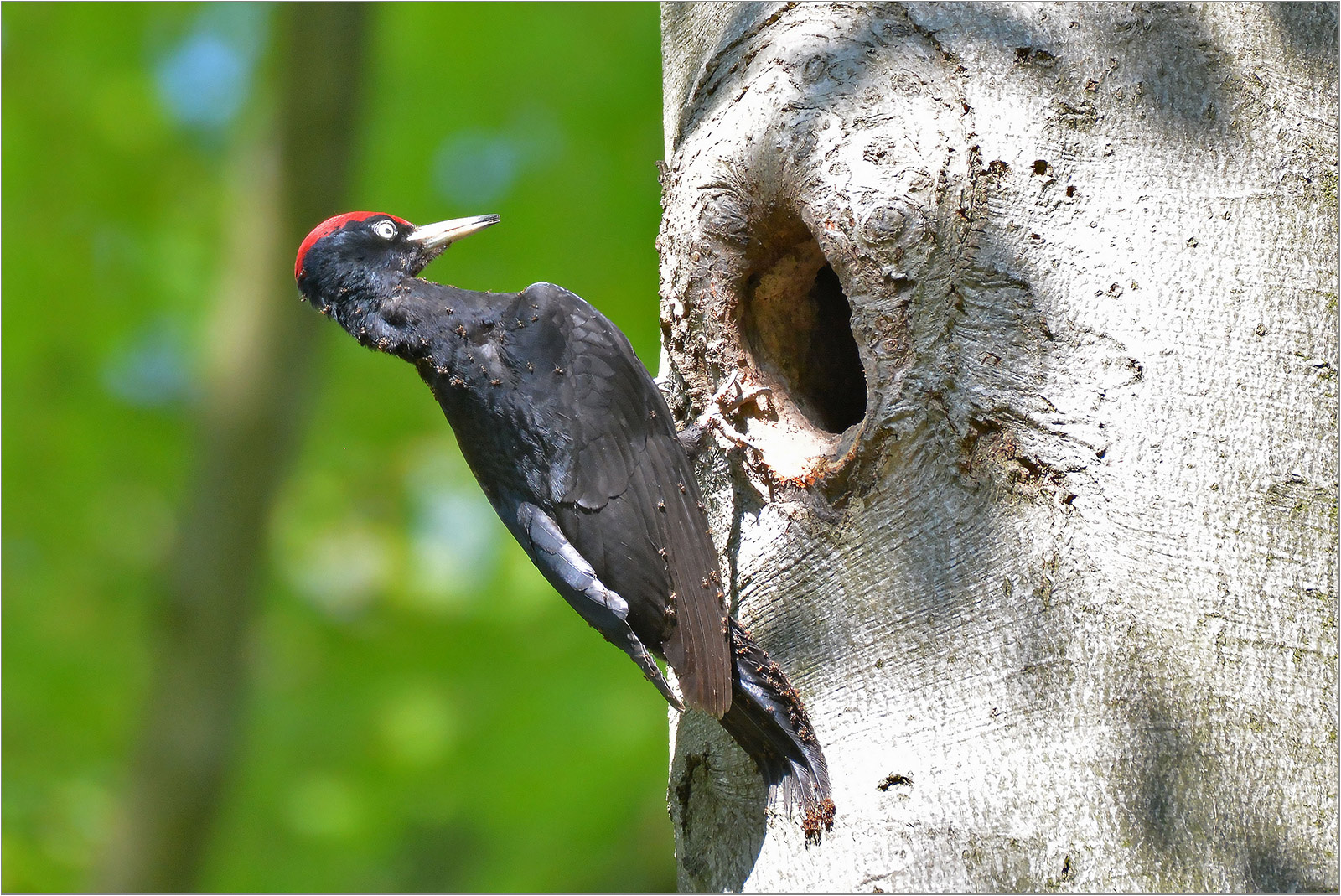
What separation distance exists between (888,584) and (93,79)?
563cm

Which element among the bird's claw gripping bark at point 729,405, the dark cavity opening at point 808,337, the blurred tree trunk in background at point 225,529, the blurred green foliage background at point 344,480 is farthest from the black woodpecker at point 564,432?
the blurred green foliage background at point 344,480

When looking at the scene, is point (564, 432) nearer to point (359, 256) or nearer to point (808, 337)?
point (808, 337)

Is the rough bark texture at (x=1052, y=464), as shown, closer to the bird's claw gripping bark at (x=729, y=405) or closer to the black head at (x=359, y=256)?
the bird's claw gripping bark at (x=729, y=405)

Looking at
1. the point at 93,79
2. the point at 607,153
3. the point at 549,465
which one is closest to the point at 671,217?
the point at 549,465

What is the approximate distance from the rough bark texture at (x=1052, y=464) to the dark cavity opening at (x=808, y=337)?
0.85 ft

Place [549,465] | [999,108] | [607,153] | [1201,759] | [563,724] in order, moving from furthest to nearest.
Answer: [607,153]
[563,724]
[549,465]
[999,108]
[1201,759]

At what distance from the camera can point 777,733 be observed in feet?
7.17

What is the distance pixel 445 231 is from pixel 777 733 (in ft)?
6.17

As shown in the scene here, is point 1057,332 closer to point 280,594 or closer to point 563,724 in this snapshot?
point 563,724

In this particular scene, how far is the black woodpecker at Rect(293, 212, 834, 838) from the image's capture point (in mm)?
2615

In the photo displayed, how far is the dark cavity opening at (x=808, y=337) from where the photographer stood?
8.91 feet

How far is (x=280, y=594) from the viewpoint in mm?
6285

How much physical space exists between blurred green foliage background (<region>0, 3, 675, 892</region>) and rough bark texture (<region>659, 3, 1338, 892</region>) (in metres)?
3.25

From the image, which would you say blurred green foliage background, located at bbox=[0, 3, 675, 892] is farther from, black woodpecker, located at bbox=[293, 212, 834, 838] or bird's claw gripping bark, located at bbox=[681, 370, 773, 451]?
bird's claw gripping bark, located at bbox=[681, 370, 773, 451]
